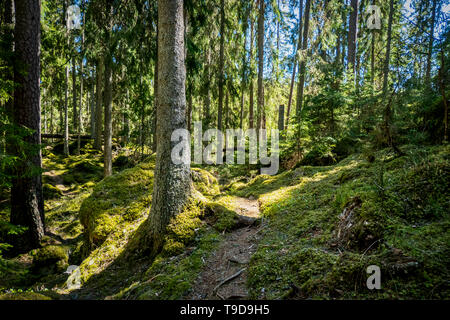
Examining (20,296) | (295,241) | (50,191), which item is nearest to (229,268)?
(295,241)

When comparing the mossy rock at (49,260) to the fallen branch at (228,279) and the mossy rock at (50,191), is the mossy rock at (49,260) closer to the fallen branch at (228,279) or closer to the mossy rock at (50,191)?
the fallen branch at (228,279)

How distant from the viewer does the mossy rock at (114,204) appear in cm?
546

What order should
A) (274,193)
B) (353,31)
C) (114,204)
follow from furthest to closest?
1. (353,31)
2. (274,193)
3. (114,204)

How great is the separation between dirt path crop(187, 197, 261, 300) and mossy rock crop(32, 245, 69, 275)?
4.95 metres

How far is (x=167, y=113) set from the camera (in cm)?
436

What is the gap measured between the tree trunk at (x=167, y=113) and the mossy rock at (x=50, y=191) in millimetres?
10936

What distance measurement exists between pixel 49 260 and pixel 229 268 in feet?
18.5

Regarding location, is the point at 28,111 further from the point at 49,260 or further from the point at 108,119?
the point at 108,119

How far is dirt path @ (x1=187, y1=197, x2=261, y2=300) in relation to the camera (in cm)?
296

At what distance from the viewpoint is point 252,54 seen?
43.7 feet
